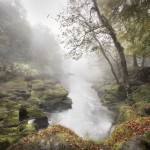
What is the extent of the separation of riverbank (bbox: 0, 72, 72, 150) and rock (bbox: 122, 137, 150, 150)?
6834 mm

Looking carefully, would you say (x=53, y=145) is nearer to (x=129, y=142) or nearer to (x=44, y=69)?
(x=129, y=142)

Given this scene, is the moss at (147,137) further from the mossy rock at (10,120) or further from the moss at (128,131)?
the mossy rock at (10,120)

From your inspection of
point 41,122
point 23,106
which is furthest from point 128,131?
point 23,106

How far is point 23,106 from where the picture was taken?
26.0 meters

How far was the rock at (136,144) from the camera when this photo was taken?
9.71m

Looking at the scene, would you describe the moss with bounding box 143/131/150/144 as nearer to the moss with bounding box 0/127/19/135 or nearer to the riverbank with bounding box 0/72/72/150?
the riverbank with bounding box 0/72/72/150

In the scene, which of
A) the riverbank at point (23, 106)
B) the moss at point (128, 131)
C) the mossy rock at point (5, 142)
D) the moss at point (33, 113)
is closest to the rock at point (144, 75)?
the riverbank at point (23, 106)

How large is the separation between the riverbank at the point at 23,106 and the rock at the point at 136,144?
683cm

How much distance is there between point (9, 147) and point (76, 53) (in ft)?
43.6

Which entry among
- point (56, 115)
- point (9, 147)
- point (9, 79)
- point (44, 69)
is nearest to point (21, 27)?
point (44, 69)

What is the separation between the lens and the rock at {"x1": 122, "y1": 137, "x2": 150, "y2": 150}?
9712mm

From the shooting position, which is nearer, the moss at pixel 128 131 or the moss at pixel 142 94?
the moss at pixel 128 131

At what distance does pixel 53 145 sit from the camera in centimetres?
1136

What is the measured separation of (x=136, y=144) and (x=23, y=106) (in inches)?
715
